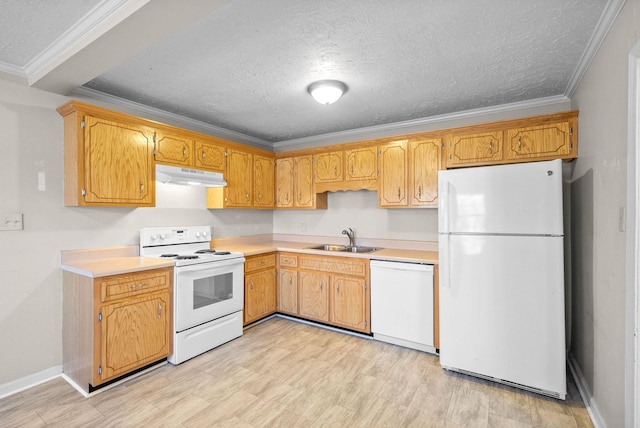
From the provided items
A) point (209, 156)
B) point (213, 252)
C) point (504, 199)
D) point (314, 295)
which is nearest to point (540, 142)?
point (504, 199)

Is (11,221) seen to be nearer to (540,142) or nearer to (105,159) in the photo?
(105,159)

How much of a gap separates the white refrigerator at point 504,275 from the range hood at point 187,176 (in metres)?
2.31

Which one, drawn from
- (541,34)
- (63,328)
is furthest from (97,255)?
(541,34)

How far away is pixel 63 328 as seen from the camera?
2.60 metres

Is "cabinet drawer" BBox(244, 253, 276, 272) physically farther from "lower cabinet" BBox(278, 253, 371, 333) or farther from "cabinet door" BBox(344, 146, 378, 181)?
"cabinet door" BBox(344, 146, 378, 181)

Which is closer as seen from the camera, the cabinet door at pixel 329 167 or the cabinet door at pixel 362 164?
the cabinet door at pixel 362 164

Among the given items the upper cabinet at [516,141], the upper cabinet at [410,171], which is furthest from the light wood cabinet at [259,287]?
the upper cabinet at [516,141]

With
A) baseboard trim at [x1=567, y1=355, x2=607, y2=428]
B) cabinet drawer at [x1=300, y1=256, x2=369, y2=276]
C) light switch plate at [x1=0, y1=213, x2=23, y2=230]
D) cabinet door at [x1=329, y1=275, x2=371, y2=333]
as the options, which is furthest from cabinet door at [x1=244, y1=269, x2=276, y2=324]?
baseboard trim at [x1=567, y1=355, x2=607, y2=428]

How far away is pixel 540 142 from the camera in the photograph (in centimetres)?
271

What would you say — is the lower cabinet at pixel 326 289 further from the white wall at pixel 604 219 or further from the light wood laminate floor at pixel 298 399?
the white wall at pixel 604 219

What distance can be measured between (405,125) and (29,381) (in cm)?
424

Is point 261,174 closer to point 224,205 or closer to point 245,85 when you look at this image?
point 224,205

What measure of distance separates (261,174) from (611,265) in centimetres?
352

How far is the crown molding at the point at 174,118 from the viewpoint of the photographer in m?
2.76
